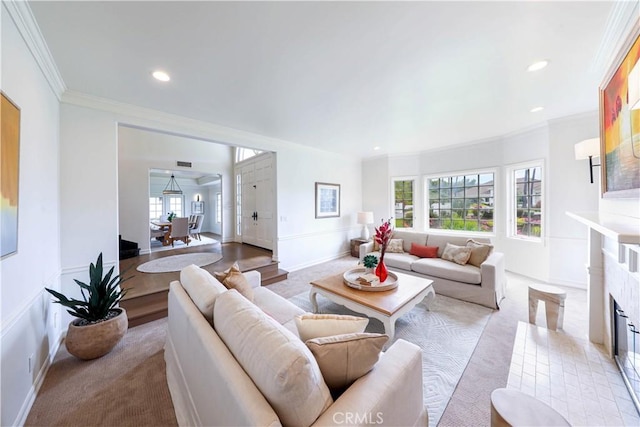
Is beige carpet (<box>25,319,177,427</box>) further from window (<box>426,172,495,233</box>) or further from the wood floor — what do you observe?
window (<box>426,172,495,233</box>)

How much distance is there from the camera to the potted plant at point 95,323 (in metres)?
2.00

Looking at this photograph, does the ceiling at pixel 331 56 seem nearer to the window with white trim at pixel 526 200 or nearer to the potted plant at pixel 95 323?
the window with white trim at pixel 526 200

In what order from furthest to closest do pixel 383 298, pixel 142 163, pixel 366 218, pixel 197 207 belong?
pixel 197 207, pixel 366 218, pixel 142 163, pixel 383 298

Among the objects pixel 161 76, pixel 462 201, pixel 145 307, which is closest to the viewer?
pixel 161 76

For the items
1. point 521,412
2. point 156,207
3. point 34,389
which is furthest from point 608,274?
point 156,207

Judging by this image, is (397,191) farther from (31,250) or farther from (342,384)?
(31,250)

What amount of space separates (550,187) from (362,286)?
359cm

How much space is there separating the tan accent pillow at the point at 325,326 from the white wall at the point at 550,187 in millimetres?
4258

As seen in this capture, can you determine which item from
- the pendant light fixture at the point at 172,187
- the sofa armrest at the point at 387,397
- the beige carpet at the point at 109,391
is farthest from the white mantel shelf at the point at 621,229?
the pendant light fixture at the point at 172,187

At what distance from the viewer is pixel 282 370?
807 mm

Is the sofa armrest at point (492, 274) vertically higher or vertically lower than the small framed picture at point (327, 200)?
lower

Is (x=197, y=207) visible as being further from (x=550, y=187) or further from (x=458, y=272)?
(x=550, y=187)

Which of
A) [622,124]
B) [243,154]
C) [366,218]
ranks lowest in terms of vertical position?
[366,218]

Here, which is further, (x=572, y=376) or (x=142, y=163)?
(x=142, y=163)
